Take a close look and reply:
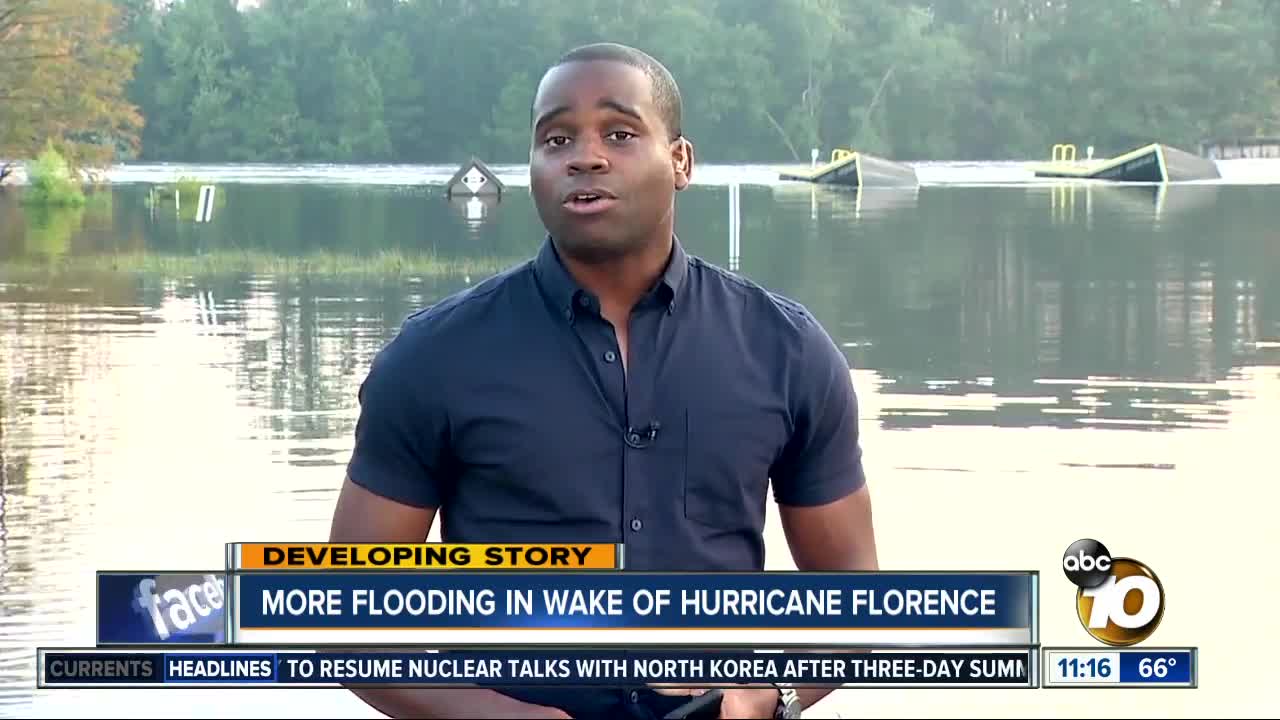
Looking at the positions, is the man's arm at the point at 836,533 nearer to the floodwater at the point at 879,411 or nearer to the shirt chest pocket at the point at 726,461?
the shirt chest pocket at the point at 726,461

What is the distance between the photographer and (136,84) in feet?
436

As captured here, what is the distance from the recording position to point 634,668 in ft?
11.7

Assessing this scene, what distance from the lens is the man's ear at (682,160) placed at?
3.72 metres

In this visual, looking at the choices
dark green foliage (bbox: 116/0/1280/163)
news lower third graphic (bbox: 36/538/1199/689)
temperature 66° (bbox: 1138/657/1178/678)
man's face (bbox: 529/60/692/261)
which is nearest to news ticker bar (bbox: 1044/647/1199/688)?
temperature 66° (bbox: 1138/657/1178/678)

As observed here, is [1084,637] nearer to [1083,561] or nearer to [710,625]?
[1083,561]

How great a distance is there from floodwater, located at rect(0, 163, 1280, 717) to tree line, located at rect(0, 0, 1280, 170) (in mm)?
87648

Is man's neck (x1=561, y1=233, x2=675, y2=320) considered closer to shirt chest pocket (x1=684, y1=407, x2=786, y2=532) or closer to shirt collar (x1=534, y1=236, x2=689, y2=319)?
shirt collar (x1=534, y1=236, x2=689, y2=319)

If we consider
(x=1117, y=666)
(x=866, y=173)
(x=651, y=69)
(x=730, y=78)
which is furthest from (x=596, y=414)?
(x=730, y=78)

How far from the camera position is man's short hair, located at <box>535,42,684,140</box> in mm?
3611

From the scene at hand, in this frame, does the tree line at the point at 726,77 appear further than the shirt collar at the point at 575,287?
Yes

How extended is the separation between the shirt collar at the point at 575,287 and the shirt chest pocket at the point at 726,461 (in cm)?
18

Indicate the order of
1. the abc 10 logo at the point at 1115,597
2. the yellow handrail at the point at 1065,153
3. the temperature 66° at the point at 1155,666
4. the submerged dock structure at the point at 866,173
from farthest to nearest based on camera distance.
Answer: the yellow handrail at the point at 1065,153 < the submerged dock structure at the point at 866,173 < the temperature 66° at the point at 1155,666 < the abc 10 logo at the point at 1115,597

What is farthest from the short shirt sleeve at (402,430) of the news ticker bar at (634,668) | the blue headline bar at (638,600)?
the news ticker bar at (634,668)

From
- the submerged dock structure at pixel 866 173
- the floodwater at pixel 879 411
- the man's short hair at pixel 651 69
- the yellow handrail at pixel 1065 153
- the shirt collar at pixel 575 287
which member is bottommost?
the floodwater at pixel 879 411
